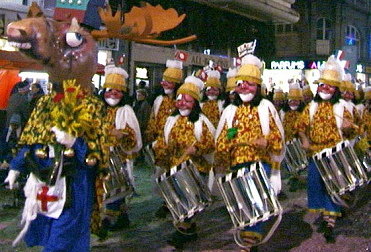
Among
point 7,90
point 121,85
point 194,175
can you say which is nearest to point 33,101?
point 7,90

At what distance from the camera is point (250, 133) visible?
632cm

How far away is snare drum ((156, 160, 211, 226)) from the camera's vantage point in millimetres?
6867

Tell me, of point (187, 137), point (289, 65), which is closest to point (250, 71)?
point (187, 137)

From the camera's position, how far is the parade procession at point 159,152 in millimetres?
4832

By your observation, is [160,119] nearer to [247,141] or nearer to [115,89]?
[115,89]

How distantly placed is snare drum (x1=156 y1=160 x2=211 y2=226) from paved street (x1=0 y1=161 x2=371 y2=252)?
487 mm

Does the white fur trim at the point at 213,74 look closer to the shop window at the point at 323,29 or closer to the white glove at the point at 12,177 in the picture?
the white glove at the point at 12,177

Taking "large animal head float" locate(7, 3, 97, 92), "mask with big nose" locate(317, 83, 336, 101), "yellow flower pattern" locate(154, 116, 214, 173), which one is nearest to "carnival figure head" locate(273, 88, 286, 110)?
"mask with big nose" locate(317, 83, 336, 101)

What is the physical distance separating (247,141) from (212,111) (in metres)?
4.49

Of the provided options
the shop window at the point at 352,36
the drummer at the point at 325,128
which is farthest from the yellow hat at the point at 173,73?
the shop window at the point at 352,36

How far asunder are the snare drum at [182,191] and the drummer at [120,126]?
765mm

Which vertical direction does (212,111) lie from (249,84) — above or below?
below

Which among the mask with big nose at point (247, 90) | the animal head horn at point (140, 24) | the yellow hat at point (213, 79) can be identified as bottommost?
the mask with big nose at point (247, 90)

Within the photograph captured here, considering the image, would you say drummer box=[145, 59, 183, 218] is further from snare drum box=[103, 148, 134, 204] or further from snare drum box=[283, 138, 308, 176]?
snare drum box=[283, 138, 308, 176]
